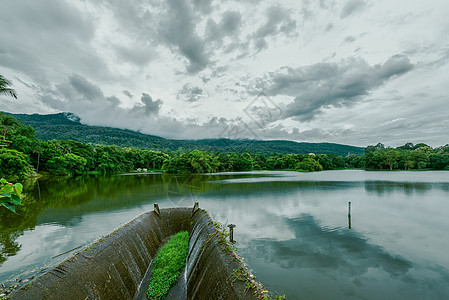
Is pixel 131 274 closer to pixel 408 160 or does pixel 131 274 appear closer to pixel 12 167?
pixel 12 167

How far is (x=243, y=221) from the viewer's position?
11570 millimetres

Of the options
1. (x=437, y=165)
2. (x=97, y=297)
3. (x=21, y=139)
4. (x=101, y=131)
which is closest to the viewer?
(x=97, y=297)

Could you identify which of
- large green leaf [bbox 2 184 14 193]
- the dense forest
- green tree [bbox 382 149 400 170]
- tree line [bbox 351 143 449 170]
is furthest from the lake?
tree line [bbox 351 143 449 170]

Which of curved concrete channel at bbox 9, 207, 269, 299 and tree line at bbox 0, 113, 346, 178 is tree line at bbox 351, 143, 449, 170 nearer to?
tree line at bbox 0, 113, 346, 178

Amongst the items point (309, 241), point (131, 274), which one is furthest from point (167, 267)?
point (309, 241)

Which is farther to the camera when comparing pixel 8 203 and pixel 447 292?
pixel 447 292

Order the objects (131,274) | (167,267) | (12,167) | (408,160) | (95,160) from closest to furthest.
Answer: (131,274), (167,267), (12,167), (95,160), (408,160)

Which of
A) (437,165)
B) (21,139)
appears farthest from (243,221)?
(437,165)

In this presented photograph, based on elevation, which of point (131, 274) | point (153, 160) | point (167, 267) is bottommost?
point (167, 267)

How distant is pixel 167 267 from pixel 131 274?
977 millimetres

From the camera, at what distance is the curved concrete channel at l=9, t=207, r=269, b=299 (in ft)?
10.6

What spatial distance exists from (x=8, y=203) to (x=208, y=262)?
386 cm

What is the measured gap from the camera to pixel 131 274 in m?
4.95

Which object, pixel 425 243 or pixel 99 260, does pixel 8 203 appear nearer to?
pixel 99 260
